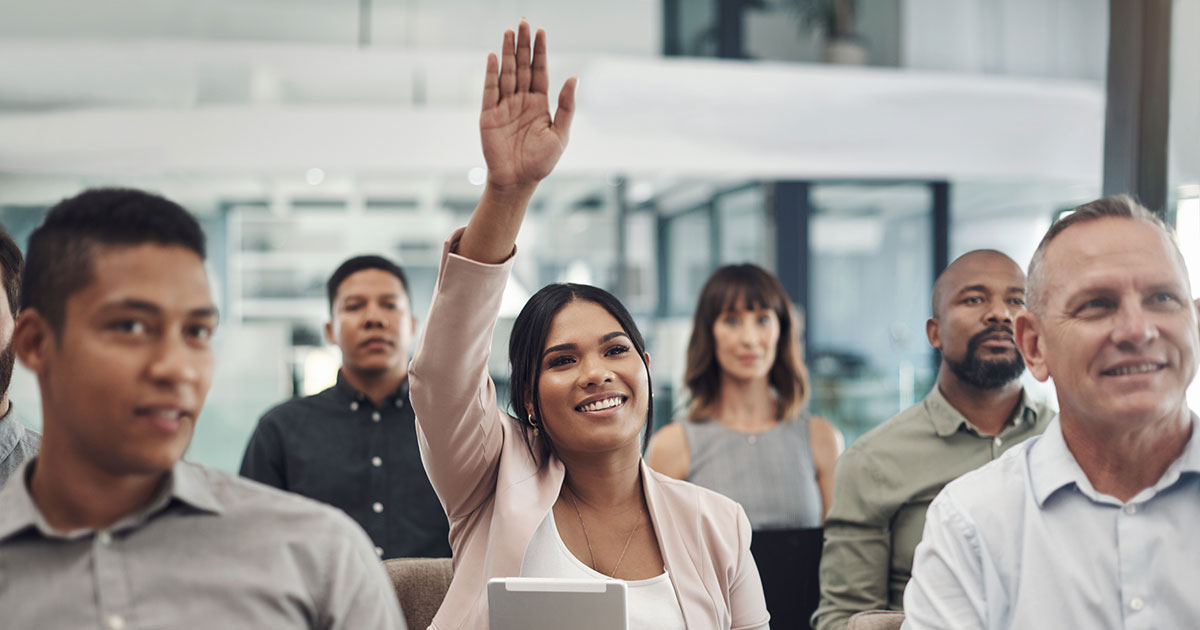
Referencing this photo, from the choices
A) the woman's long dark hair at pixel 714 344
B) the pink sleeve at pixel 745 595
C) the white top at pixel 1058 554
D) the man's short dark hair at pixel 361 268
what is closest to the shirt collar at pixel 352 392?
the man's short dark hair at pixel 361 268

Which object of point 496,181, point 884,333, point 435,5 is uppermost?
point 435,5

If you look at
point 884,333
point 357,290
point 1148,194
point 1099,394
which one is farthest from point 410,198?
point 1099,394

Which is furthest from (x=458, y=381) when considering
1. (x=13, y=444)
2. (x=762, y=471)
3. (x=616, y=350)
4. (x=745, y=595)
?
(x=762, y=471)

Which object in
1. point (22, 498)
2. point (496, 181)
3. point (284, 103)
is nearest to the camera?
point (22, 498)

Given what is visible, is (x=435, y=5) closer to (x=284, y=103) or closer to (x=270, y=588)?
(x=284, y=103)

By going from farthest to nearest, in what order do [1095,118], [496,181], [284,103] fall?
[1095,118] → [284,103] → [496,181]

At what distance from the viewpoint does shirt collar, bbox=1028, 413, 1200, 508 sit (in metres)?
1.53

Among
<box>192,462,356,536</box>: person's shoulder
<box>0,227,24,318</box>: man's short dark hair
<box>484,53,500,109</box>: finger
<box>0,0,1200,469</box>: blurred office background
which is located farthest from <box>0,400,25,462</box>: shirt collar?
<box>0,0,1200,469</box>: blurred office background

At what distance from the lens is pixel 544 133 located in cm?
152

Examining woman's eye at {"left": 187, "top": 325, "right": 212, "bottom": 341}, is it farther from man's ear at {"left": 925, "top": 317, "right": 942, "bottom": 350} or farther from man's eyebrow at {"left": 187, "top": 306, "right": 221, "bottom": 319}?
man's ear at {"left": 925, "top": 317, "right": 942, "bottom": 350}

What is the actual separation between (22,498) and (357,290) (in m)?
1.81

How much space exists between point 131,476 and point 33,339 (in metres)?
0.18

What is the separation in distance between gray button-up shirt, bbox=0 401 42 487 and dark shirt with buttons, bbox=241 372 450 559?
83 centimetres

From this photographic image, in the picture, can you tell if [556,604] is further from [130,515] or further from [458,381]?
[130,515]
